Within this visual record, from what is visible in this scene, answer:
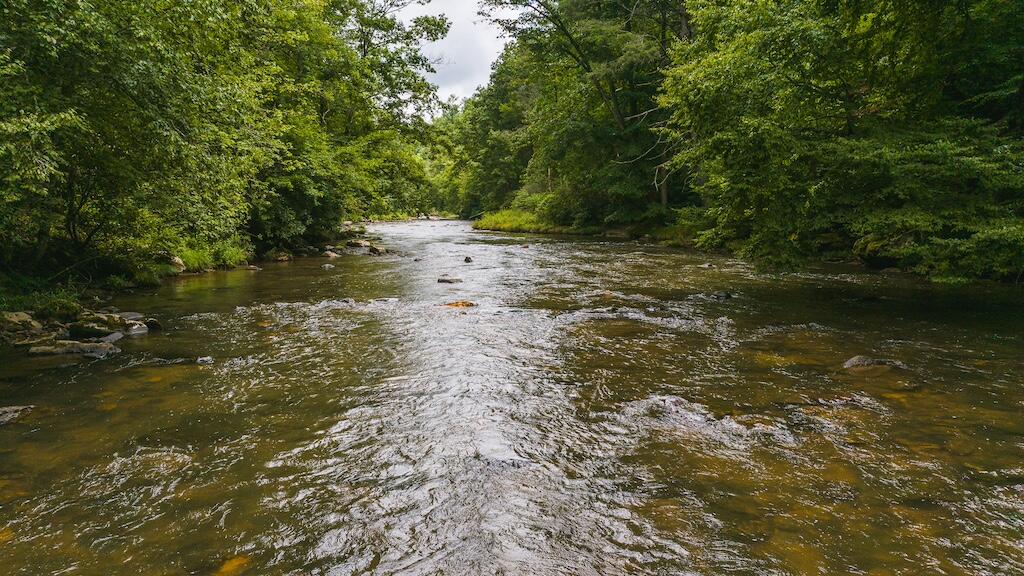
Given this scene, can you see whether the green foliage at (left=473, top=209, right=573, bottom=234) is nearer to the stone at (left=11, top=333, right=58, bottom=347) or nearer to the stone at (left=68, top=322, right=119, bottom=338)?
the stone at (left=68, top=322, right=119, bottom=338)

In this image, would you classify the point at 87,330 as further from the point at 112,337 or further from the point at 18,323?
the point at 18,323

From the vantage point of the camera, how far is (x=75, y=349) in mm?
7855

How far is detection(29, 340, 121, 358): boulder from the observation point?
7676 mm

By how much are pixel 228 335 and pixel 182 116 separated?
3495mm

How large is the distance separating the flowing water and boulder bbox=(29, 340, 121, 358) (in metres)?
0.32

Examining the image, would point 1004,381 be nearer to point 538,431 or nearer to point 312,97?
point 538,431

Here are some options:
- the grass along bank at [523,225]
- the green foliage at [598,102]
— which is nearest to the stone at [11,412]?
the green foliage at [598,102]

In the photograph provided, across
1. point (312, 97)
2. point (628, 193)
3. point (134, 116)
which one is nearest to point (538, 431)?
point (134, 116)

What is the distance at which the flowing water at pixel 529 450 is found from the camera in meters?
3.38

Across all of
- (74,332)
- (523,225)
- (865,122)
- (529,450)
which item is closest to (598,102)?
(523,225)

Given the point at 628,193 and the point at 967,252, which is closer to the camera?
the point at 967,252

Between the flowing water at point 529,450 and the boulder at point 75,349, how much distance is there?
0.32 meters

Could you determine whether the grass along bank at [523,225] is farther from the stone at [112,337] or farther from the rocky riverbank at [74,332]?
the stone at [112,337]

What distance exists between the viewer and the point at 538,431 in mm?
5168
